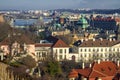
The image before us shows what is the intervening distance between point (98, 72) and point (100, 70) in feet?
2.61

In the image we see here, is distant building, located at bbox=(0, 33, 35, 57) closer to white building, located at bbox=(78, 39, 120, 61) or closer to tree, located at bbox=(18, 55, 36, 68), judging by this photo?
tree, located at bbox=(18, 55, 36, 68)

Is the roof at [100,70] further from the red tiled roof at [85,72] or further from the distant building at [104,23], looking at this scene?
the distant building at [104,23]

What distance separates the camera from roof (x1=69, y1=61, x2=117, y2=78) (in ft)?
99.8

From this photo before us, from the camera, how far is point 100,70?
31750 mm

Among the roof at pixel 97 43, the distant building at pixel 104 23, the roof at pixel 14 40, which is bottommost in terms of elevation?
the distant building at pixel 104 23

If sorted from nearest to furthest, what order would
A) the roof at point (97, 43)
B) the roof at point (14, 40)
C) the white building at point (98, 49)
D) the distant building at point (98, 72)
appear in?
1. the distant building at point (98, 72)
2. the roof at point (14, 40)
3. the white building at point (98, 49)
4. the roof at point (97, 43)

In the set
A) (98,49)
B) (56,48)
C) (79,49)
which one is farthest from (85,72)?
(98,49)

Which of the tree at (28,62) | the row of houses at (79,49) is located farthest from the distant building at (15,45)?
the tree at (28,62)

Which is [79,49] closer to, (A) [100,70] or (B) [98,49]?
(B) [98,49]

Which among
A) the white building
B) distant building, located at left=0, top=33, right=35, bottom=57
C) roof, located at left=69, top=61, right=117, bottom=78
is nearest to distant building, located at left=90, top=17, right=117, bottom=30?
the white building

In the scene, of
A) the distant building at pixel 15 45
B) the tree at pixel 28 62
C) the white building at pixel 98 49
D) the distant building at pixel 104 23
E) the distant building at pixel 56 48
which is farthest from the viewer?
the distant building at pixel 104 23

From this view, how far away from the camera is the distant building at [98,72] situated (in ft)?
98.4

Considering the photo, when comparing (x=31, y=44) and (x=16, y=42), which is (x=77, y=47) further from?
(x=16, y=42)

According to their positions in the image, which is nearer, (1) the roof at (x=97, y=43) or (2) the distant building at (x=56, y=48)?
(2) the distant building at (x=56, y=48)
